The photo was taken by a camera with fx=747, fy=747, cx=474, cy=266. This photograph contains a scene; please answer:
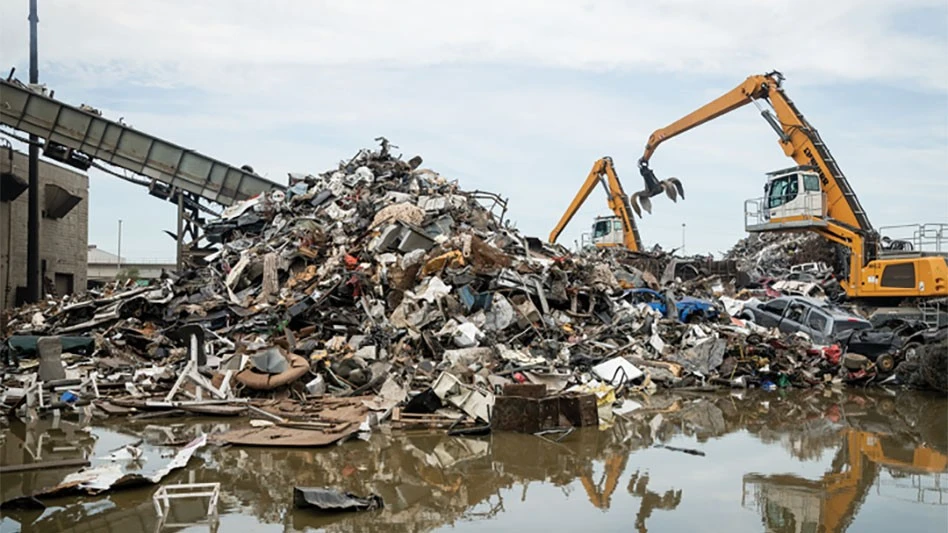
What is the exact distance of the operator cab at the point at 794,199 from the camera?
17.9 meters

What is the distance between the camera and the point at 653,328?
14.5 m

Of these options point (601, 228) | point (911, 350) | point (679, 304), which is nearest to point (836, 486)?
point (911, 350)

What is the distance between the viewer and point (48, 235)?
927 inches

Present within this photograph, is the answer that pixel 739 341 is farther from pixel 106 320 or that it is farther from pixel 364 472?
pixel 106 320

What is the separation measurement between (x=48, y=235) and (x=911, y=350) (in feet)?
77.4

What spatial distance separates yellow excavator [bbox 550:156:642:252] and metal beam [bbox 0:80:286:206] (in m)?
12.0

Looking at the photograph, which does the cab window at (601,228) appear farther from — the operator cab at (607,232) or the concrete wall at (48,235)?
the concrete wall at (48,235)

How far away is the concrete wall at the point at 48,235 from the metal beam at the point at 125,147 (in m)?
1.29

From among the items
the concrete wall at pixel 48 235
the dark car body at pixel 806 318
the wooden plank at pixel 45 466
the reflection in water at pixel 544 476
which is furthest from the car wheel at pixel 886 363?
the concrete wall at pixel 48 235

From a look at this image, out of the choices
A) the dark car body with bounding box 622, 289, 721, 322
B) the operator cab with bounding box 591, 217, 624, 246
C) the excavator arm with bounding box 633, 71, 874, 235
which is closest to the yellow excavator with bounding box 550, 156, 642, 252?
the operator cab with bounding box 591, 217, 624, 246

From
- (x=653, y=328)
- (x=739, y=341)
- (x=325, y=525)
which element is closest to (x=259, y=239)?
(x=653, y=328)

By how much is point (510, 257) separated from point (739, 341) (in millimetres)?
4856

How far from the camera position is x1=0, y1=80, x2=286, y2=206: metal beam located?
69.3ft

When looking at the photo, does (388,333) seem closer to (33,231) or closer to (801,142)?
(801,142)
